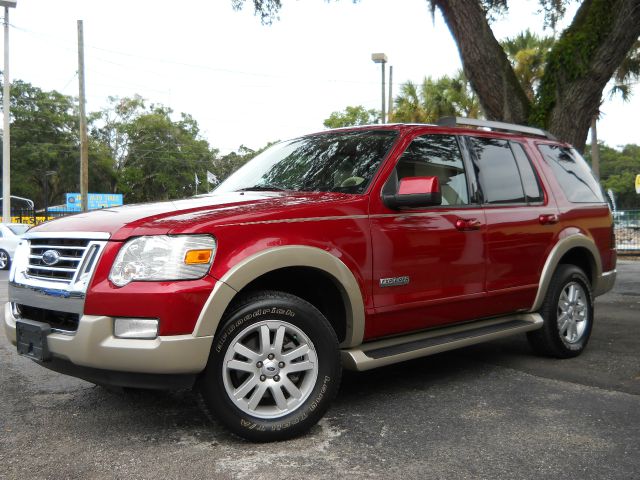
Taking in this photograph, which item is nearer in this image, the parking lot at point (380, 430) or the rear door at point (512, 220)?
the parking lot at point (380, 430)

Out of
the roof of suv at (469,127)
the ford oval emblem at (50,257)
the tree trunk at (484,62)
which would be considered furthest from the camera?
the tree trunk at (484,62)

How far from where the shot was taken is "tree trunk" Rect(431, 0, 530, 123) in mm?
9867

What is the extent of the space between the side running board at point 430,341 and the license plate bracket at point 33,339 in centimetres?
162

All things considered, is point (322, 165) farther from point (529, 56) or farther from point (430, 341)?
point (529, 56)

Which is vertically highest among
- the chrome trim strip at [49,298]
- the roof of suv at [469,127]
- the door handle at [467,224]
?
the roof of suv at [469,127]

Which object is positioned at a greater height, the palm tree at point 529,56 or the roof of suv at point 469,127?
the palm tree at point 529,56

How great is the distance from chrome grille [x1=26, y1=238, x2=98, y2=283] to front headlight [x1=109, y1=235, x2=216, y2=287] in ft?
0.65

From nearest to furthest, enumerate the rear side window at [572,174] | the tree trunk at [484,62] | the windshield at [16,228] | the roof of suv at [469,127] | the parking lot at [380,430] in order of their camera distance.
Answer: the parking lot at [380,430]
the roof of suv at [469,127]
the rear side window at [572,174]
the tree trunk at [484,62]
the windshield at [16,228]

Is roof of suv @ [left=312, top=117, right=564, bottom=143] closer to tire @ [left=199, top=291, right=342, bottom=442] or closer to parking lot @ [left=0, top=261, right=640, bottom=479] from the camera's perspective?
tire @ [left=199, top=291, right=342, bottom=442]

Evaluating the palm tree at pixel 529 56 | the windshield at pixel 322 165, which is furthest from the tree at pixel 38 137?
the windshield at pixel 322 165

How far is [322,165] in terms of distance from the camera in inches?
170

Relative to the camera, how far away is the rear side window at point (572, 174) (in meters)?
5.43

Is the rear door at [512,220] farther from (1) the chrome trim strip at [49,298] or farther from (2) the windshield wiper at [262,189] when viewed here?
(1) the chrome trim strip at [49,298]

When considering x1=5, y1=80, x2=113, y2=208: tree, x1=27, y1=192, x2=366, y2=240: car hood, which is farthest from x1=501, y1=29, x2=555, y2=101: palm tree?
x1=5, y1=80, x2=113, y2=208: tree
